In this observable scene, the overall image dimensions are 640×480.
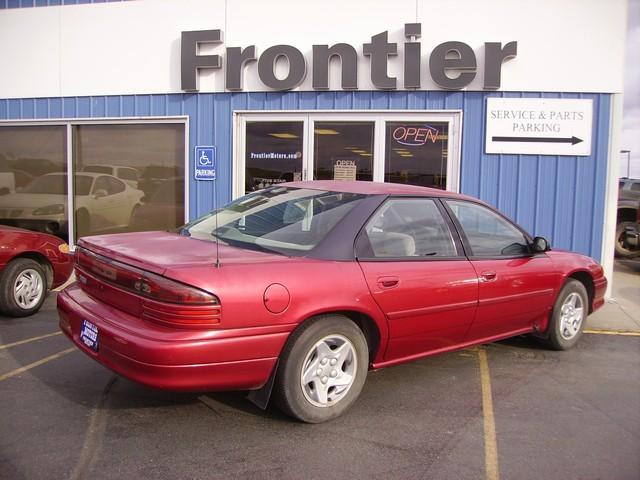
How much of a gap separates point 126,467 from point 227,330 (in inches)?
33.3

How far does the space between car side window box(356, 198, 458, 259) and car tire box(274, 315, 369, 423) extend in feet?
1.73

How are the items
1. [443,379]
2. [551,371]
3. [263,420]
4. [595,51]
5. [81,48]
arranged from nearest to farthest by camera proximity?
[263,420] < [443,379] < [551,371] < [595,51] < [81,48]

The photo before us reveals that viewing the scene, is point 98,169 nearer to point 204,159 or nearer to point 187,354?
point 204,159

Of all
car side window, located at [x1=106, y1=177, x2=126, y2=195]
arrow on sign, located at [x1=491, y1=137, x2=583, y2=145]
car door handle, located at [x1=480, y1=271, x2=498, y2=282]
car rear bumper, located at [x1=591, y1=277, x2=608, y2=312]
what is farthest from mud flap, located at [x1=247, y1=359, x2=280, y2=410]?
car side window, located at [x1=106, y1=177, x2=126, y2=195]

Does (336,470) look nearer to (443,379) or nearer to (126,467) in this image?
(126,467)

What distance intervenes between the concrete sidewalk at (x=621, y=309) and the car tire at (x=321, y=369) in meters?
3.95

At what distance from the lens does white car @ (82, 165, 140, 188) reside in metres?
9.32

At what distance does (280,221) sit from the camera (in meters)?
3.92

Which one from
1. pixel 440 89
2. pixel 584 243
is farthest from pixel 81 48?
pixel 584 243

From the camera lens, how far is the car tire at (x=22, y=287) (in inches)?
228

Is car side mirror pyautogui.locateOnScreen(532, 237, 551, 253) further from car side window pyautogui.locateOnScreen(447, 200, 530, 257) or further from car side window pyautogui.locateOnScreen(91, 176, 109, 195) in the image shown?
car side window pyautogui.locateOnScreen(91, 176, 109, 195)

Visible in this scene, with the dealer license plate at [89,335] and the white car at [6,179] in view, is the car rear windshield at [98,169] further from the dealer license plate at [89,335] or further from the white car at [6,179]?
the dealer license plate at [89,335]

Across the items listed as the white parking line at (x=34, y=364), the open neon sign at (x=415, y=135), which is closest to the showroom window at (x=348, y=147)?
the open neon sign at (x=415, y=135)

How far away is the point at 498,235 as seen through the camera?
4.70 meters
